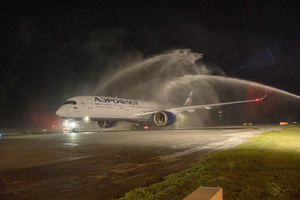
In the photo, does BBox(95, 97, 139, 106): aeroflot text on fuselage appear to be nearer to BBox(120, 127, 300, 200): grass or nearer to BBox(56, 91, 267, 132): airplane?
BBox(56, 91, 267, 132): airplane

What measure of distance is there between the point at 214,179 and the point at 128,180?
2.39 metres

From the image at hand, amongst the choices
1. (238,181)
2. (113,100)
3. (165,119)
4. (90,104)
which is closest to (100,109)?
(90,104)

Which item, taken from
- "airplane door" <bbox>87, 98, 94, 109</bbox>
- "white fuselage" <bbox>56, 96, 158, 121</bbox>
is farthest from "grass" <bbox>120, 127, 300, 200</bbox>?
"airplane door" <bbox>87, 98, 94, 109</bbox>

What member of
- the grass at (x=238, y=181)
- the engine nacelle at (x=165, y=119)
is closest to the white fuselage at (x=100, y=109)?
the engine nacelle at (x=165, y=119)

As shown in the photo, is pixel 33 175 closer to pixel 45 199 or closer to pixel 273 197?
pixel 45 199

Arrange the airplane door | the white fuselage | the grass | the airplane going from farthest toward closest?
the airplane door
the airplane
the white fuselage
the grass

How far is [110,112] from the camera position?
31062mm

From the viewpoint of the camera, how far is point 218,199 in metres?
3.63

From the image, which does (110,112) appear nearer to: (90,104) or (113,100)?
(113,100)

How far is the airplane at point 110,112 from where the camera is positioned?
27.9 m

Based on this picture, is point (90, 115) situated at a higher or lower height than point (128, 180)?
higher

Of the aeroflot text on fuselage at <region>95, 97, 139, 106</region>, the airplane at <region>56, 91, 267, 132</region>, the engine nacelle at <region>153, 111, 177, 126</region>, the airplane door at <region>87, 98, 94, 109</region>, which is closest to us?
the airplane at <region>56, 91, 267, 132</region>

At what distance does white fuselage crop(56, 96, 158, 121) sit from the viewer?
27.6m

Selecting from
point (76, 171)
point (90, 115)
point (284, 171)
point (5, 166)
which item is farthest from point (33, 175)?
point (90, 115)
